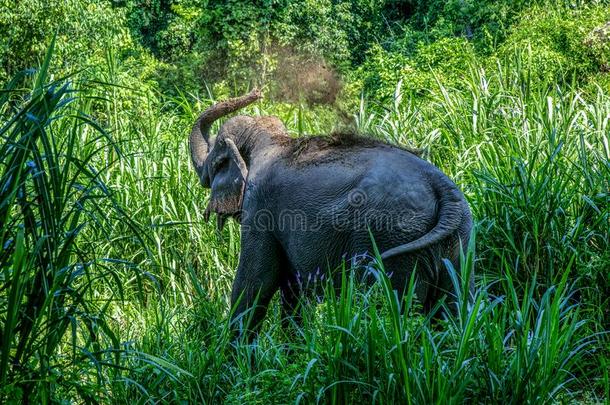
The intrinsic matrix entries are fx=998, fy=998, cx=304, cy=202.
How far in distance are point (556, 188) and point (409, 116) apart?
8.40 feet

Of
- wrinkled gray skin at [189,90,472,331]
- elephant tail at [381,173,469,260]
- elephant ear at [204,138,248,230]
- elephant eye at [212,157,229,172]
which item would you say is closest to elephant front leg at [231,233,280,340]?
wrinkled gray skin at [189,90,472,331]

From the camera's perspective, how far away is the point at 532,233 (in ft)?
21.5

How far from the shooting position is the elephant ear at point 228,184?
6.25m

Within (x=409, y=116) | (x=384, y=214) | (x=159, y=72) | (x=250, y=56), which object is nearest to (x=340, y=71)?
(x=250, y=56)

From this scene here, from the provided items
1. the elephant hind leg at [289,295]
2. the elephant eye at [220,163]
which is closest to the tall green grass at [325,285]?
the elephant hind leg at [289,295]

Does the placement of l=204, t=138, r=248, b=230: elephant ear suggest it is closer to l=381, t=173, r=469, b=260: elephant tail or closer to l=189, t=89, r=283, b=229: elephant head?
l=189, t=89, r=283, b=229: elephant head

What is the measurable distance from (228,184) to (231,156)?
0.18 m

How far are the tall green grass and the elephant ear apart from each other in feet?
1.49

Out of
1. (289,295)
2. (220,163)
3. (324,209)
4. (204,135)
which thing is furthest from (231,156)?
(324,209)

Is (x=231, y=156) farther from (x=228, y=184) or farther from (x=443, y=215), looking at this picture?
(x=443, y=215)

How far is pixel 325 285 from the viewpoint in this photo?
18.6 feet

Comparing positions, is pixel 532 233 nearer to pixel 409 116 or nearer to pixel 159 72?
pixel 409 116

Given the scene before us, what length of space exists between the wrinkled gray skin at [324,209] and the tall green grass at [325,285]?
0.24m

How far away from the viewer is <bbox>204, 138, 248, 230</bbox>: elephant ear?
20.5ft
